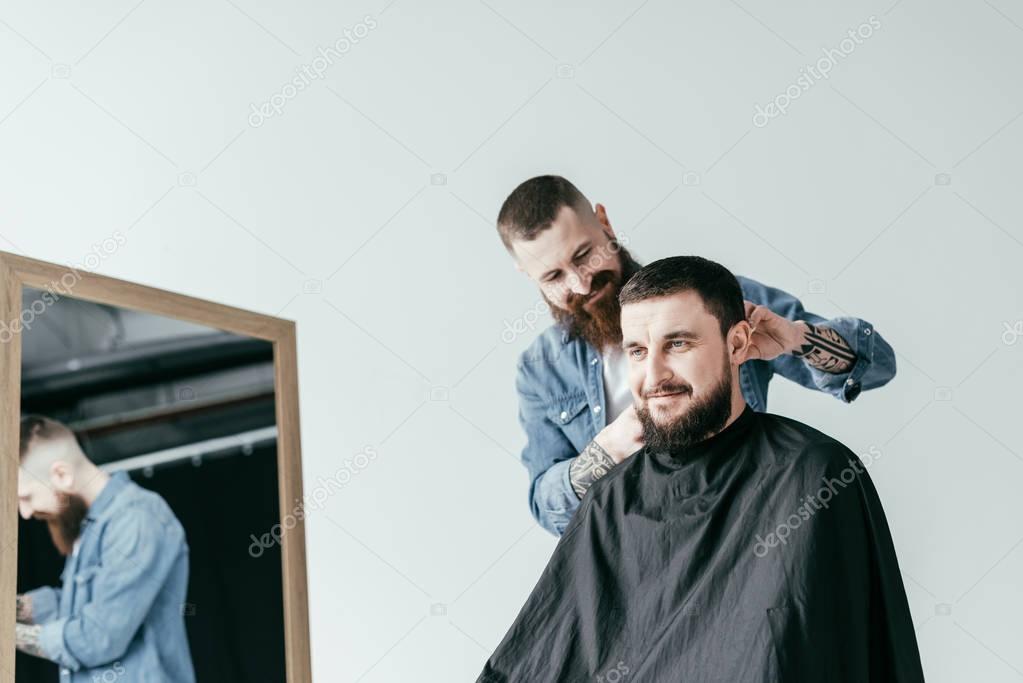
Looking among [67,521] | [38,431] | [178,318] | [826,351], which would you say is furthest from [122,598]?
[826,351]

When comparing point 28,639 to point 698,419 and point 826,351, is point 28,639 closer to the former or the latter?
point 698,419

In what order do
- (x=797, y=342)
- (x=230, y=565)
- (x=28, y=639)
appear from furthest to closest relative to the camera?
(x=230, y=565) → (x=797, y=342) → (x=28, y=639)

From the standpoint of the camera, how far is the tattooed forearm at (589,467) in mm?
2926

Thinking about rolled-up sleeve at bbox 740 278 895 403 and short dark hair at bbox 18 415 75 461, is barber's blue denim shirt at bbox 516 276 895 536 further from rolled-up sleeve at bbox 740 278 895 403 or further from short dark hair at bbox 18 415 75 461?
short dark hair at bbox 18 415 75 461

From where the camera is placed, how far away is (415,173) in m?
3.47

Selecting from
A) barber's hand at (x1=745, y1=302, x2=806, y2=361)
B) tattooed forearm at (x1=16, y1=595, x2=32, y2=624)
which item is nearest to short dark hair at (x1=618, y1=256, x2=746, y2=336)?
barber's hand at (x1=745, y1=302, x2=806, y2=361)

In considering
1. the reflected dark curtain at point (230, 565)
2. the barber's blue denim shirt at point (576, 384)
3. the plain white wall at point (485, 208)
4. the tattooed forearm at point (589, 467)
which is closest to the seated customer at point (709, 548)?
the tattooed forearm at point (589, 467)

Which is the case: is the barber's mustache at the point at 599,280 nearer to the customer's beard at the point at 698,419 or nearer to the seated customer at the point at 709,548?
the seated customer at the point at 709,548

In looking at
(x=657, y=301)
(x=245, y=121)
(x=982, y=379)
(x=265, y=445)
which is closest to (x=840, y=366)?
(x=982, y=379)

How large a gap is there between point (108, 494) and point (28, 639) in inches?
15.1

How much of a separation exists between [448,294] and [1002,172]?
61.2 inches

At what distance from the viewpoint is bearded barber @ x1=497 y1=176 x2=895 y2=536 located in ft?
9.62

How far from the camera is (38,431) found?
2.68 m

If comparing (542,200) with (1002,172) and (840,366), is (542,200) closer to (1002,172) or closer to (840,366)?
(840,366)
